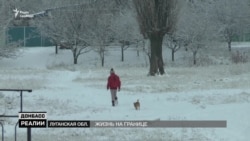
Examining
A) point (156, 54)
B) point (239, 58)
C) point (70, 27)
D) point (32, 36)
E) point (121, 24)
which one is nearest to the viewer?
point (156, 54)

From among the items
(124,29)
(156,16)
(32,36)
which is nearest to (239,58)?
(124,29)

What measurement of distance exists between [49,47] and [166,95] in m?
54.7

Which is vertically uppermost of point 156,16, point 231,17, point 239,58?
point 231,17

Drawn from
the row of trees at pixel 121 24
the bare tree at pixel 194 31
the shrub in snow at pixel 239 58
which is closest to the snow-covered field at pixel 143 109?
the shrub in snow at pixel 239 58

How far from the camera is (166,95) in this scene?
2677cm

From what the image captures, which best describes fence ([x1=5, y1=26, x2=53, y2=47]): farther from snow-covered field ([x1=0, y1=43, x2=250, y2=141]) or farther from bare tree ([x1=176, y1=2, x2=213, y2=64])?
snow-covered field ([x1=0, y1=43, x2=250, y2=141])

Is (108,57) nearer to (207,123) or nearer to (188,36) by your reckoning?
(188,36)

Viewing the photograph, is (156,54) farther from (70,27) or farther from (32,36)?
(32,36)

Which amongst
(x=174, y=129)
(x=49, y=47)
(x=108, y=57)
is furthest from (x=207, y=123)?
(x=49, y=47)
